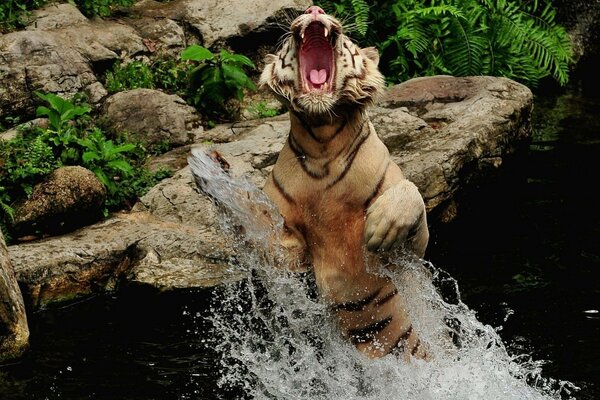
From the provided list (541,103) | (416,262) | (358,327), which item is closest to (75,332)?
(358,327)

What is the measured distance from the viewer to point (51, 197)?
20.0ft

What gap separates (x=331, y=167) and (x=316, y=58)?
1.51 feet

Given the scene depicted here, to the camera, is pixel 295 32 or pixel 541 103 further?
pixel 541 103

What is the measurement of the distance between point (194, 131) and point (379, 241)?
4.70 metres

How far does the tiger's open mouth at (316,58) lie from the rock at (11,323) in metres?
2.13

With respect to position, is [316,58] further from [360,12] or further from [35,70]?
[360,12]

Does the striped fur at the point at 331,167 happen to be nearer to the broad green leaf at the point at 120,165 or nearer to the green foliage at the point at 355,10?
the broad green leaf at the point at 120,165

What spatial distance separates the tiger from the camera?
3781 millimetres

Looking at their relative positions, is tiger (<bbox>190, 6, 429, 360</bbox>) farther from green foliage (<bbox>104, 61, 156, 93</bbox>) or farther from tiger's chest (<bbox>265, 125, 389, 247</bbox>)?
green foliage (<bbox>104, 61, 156, 93</bbox>)

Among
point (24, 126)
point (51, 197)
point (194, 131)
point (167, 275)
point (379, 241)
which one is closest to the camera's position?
point (379, 241)

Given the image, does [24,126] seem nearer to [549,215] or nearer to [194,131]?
[194,131]

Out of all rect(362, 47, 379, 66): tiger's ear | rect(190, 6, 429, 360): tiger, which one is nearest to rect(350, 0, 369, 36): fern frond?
rect(362, 47, 379, 66): tiger's ear

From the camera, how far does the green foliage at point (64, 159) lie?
6.20 m

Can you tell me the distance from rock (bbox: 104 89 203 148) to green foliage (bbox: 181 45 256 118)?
0.39m
